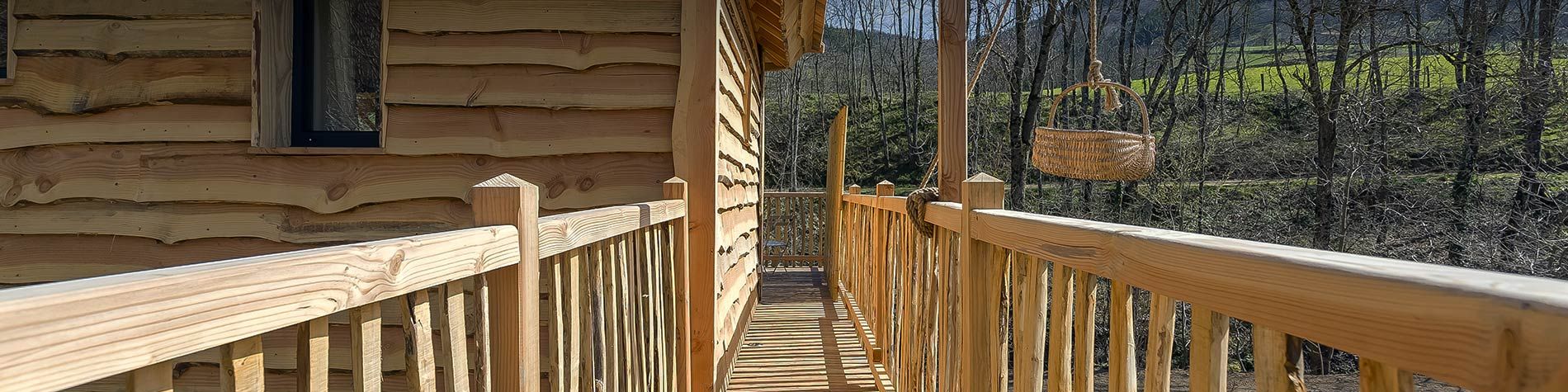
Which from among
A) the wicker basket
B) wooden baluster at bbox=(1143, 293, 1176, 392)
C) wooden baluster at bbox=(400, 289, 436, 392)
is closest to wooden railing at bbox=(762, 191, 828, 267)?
the wicker basket

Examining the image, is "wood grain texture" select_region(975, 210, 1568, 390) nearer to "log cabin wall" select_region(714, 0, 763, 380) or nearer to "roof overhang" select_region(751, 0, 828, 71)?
"log cabin wall" select_region(714, 0, 763, 380)

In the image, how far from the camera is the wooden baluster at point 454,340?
1149mm

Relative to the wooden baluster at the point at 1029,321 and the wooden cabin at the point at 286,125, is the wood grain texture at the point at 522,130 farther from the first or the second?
the wooden baluster at the point at 1029,321

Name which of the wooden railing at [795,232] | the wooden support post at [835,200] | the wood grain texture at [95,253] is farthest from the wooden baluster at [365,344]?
the wooden railing at [795,232]

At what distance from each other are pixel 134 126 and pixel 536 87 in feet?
5.43

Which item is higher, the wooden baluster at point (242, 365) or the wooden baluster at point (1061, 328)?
the wooden baluster at point (242, 365)

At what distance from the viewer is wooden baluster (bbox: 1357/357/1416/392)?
0.68 metres

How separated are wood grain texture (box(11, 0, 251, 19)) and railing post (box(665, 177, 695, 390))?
198cm

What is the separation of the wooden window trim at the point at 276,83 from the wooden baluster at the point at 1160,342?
10.2 ft

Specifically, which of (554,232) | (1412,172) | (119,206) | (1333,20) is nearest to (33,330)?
(554,232)

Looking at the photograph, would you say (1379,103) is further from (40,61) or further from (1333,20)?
(40,61)

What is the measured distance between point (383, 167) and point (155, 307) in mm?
3052

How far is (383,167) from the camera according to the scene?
3.41 metres

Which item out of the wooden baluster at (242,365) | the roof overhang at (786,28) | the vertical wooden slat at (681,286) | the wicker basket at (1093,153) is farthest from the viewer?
the roof overhang at (786,28)
